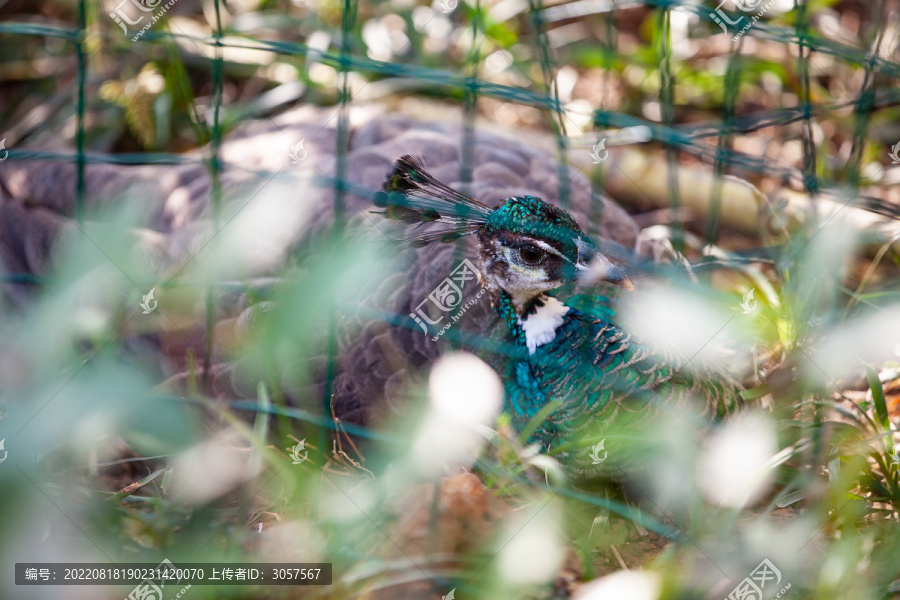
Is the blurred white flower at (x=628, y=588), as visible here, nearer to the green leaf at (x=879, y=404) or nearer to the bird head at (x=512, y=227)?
the bird head at (x=512, y=227)

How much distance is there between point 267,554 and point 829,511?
1.07 m

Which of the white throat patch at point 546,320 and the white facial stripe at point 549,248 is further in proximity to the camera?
the white throat patch at point 546,320

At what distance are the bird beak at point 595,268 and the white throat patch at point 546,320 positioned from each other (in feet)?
→ 0.41

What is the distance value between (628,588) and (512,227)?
78 centimetres

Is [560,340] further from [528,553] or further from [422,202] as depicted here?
[528,553]

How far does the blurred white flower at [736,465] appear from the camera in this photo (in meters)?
1.33

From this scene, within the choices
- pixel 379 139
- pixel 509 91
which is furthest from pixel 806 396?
pixel 379 139

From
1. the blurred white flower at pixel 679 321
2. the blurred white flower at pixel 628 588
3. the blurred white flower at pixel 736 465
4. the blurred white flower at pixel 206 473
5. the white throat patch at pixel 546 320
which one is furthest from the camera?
the white throat patch at pixel 546 320

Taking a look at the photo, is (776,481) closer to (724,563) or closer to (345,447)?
(724,563)

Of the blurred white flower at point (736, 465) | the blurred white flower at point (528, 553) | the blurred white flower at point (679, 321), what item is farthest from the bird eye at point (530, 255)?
the blurred white flower at point (528, 553)

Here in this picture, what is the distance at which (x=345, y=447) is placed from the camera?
1.98m

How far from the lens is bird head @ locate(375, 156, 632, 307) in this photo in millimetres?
1589

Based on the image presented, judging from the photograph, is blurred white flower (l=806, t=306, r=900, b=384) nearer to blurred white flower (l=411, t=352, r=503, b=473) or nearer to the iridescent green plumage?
the iridescent green plumage

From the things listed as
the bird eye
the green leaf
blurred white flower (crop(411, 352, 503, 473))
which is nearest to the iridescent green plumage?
the bird eye
